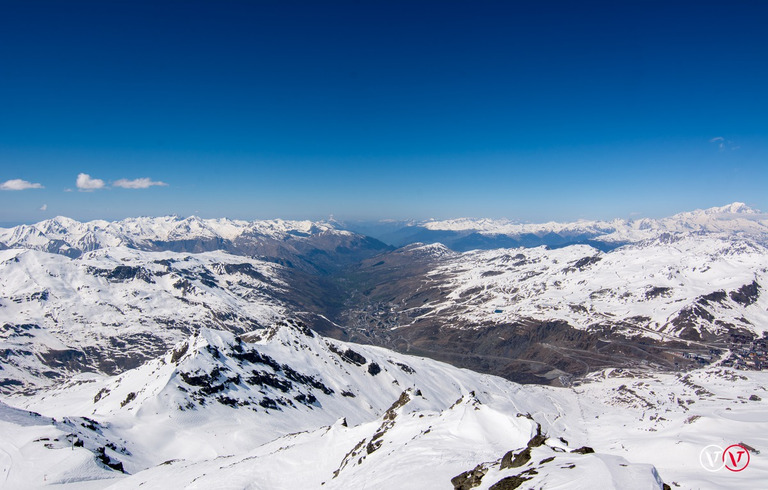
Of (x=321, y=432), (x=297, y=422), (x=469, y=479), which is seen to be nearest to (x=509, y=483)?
(x=469, y=479)

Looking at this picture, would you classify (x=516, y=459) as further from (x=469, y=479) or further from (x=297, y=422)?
(x=297, y=422)

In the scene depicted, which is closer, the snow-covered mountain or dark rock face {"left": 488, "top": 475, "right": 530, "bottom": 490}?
dark rock face {"left": 488, "top": 475, "right": 530, "bottom": 490}

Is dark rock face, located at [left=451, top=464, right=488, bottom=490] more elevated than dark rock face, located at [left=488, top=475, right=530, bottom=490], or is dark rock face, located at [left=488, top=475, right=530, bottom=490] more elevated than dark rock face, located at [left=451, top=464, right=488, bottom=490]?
dark rock face, located at [left=488, top=475, right=530, bottom=490]

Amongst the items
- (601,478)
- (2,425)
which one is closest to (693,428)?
(601,478)

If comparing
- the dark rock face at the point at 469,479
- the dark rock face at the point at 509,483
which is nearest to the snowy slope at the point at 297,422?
the dark rock face at the point at 469,479

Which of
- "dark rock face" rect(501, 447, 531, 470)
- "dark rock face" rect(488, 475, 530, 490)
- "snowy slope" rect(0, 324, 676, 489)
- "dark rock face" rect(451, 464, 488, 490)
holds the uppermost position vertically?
"dark rock face" rect(488, 475, 530, 490)

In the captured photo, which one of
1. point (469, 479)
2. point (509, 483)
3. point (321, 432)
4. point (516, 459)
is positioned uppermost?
point (509, 483)

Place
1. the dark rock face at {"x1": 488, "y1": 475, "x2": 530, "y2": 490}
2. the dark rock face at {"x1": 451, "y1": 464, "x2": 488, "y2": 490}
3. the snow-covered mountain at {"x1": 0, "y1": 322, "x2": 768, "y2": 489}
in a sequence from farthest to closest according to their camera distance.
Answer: the snow-covered mountain at {"x1": 0, "y1": 322, "x2": 768, "y2": 489} < the dark rock face at {"x1": 451, "y1": 464, "x2": 488, "y2": 490} < the dark rock face at {"x1": 488, "y1": 475, "x2": 530, "y2": 490}

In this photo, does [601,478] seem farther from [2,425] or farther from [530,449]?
[2,425]

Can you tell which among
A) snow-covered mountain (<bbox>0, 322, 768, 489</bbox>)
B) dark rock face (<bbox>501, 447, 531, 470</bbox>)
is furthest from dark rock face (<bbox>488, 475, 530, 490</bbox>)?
dark rock face (<bbox>501, 447, 531, 470</bbox>)

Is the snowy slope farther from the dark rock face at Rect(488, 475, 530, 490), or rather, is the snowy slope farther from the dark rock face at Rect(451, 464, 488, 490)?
the dark rock face at Rect(488, 475, 530, 490)

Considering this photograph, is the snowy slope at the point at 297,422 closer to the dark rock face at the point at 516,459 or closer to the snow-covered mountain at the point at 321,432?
the snow-covered mountain at the point at 321,432
